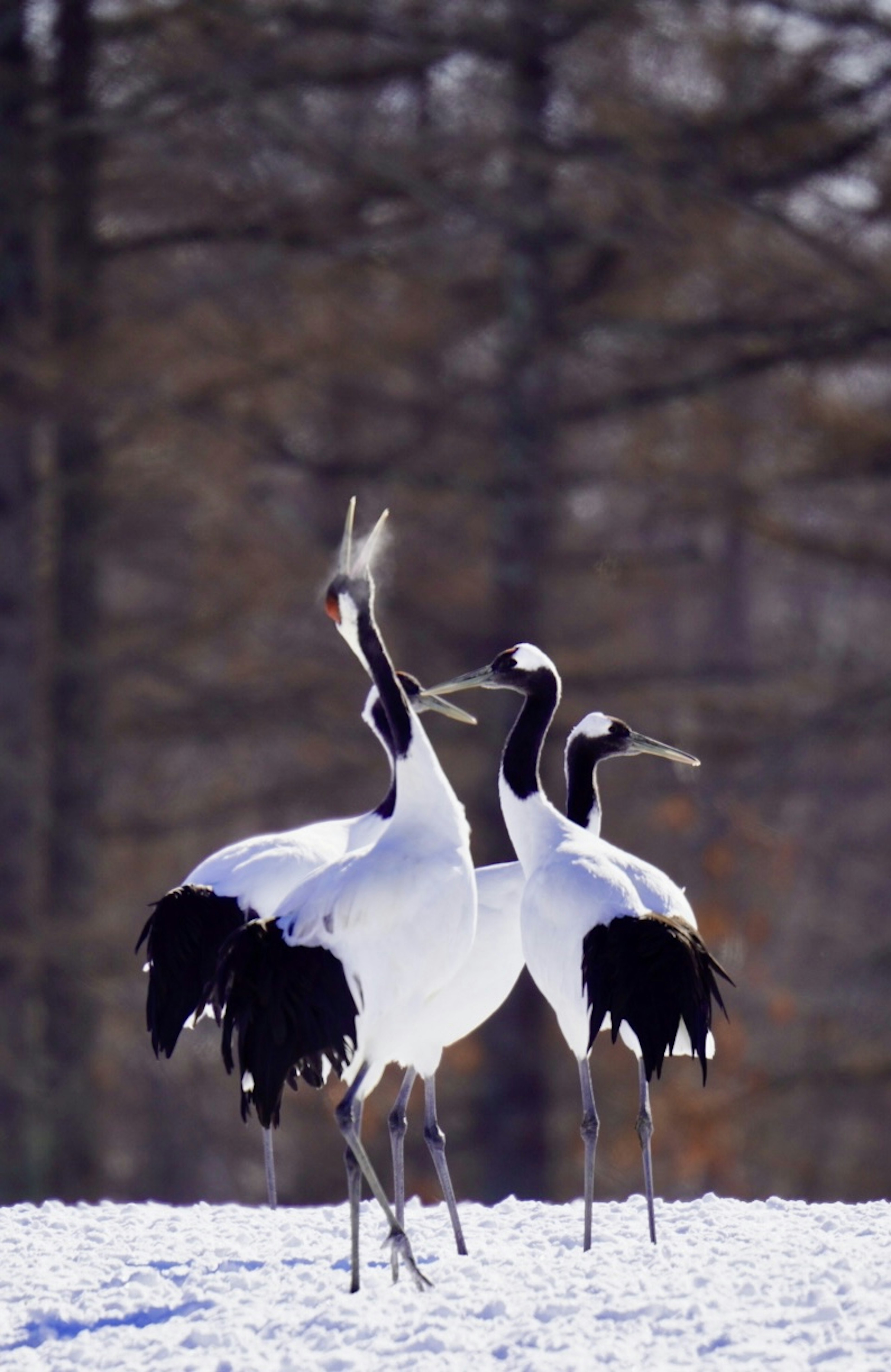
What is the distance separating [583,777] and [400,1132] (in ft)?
5.02

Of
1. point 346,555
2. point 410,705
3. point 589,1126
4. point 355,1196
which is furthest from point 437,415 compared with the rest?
point 355,1196

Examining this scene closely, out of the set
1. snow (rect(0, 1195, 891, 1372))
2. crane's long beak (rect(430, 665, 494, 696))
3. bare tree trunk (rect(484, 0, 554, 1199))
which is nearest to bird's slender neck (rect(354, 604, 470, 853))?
crane's long beak (rect(430, 665, 494, 696))

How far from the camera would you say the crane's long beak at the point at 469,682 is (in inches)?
287

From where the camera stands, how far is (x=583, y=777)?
767cm

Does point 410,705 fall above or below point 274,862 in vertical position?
above

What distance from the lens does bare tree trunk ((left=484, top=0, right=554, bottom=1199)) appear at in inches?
554

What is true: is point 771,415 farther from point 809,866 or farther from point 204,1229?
point 204,1229

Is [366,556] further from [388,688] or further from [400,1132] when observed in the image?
[400,1132]

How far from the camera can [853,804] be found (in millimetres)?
20312

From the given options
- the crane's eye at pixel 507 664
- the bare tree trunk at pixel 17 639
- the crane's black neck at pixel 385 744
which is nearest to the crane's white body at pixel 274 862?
the crane's black neck at pixel 385 744

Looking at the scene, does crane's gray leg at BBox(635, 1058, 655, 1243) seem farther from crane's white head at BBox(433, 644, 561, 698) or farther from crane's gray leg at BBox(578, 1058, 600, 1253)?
crane's white head at BBox(433, 644, 561, 698)

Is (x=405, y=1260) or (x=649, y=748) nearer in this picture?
(x=405, y=1260)

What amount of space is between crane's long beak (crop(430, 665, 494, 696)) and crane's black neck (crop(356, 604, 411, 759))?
64cm

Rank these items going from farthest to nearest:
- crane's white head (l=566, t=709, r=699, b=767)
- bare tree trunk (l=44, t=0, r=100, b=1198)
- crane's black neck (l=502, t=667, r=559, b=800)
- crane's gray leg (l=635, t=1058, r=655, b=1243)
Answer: bare tree trunk (l=44, t=0, r=100, b=1198) → crane's white head (l=566, t=709, r=699, b=767) → crane's black neck (l=502, t=667, r=559, b=800) → crane's gray leg (l=635, t=1058, r=655, b=1243)
